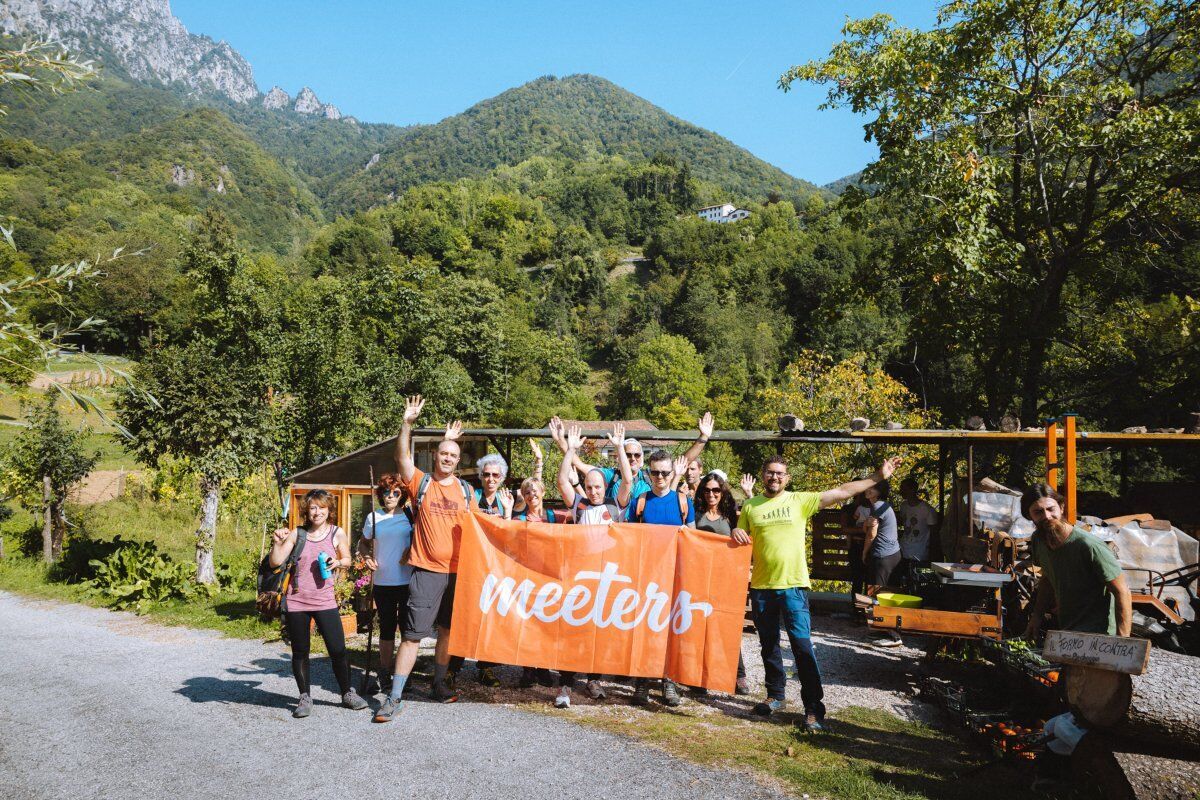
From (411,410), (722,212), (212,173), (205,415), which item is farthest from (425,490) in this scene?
(722,212)

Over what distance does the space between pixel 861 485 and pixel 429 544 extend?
346 centimetres

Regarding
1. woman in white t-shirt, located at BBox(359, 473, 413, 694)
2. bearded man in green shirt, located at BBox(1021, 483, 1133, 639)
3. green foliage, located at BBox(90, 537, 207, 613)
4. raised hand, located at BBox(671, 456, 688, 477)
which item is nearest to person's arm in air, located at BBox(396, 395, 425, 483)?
woman in white t-shirt, located at BBox(359, 473, 413, 694)

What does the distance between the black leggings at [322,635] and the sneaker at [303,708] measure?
0.16ft

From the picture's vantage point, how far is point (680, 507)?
22.3 feet

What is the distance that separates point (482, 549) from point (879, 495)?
16.5 feet

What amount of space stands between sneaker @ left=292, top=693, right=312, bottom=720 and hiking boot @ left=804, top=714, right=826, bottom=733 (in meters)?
4.00

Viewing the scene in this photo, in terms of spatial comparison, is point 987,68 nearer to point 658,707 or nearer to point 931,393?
point 658,707

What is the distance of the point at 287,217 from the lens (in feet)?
506

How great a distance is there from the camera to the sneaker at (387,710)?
6.08 m

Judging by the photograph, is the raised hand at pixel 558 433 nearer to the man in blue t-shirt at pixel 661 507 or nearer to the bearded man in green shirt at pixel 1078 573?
the man in blue t-shirt at pixel 661 507

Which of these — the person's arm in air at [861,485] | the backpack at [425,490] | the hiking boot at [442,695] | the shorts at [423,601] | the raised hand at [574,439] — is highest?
the raised hand at [574,439]

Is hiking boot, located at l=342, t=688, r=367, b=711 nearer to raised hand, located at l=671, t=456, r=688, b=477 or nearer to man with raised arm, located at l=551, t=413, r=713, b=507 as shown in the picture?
man with raised arm, located at l=551, t=413, r=713, b=507

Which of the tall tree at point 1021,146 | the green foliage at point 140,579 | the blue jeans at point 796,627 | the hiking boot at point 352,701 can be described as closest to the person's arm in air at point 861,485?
the blue jeans at point 796,627

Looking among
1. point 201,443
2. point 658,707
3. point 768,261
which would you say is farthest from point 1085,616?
point 768,261
